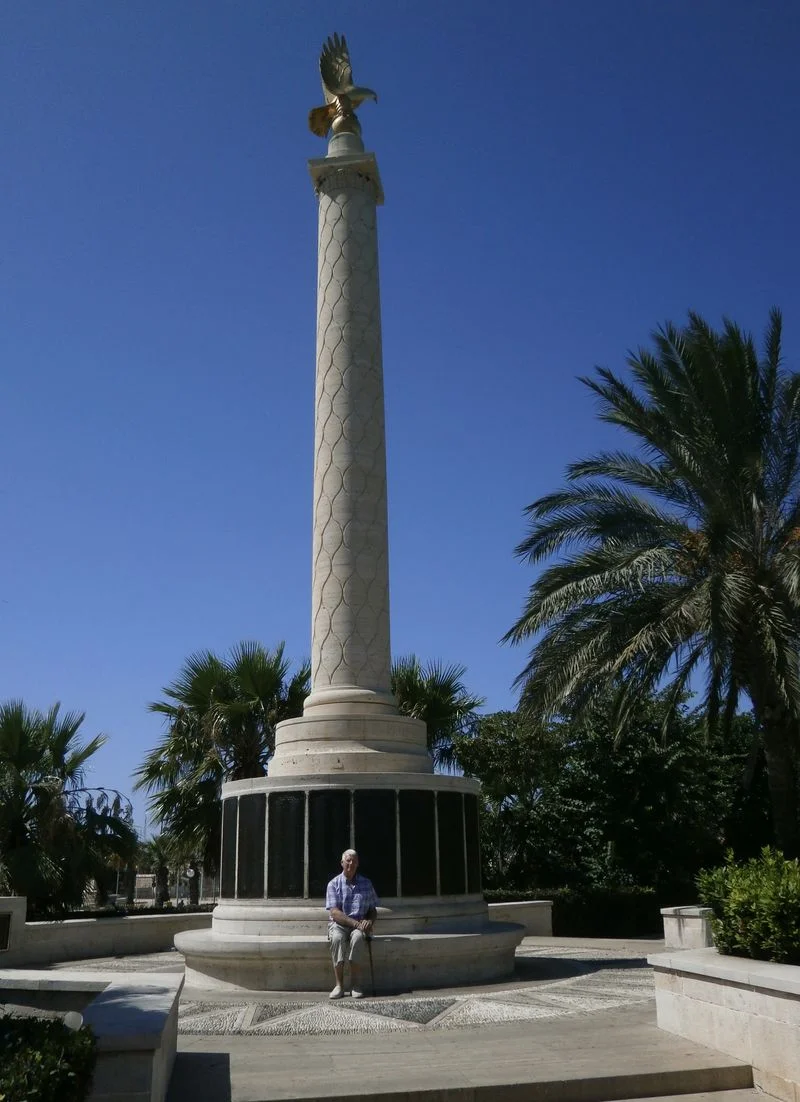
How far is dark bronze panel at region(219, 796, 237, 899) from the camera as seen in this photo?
48.6ft

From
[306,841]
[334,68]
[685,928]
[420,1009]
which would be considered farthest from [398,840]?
[334,68]

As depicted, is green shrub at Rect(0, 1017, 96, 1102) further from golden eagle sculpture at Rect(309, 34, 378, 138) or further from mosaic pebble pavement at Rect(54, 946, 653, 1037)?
golden eagle sculpture at Rect(309, 34, 378, 138)

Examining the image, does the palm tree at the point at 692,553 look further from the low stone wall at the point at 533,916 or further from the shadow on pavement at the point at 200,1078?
the shadow on pavement at the point at 200,1078

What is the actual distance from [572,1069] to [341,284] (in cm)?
1423

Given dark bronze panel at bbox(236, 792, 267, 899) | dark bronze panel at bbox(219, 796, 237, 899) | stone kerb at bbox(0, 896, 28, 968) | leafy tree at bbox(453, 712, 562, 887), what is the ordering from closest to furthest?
1. dark bronze panel at bbox(236, 792, 267, 899)
2. dark bronze panel at bbox(219, 796, 237, 899)
3. stone kerb at bbox(0, 896, 28, 968)
4. leafy tree at bbox(453, 712, 562, 887)

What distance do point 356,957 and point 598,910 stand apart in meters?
13.1

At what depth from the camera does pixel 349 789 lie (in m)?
14.0

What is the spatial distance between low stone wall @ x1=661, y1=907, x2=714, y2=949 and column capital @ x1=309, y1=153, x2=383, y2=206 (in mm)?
15418

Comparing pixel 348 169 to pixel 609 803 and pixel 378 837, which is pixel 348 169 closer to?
pixel 378 837

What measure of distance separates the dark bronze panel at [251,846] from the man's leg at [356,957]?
2519mm

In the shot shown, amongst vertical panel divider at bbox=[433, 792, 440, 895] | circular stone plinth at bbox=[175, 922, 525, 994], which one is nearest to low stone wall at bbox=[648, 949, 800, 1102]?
circular stone plinth at bbox=[175, 922, 525, 994]

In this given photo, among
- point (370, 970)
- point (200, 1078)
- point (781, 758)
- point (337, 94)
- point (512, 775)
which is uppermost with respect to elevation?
point (337, 94)

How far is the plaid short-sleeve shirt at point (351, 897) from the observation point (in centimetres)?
1207

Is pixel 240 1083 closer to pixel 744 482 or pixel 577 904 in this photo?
pixel 744 482
